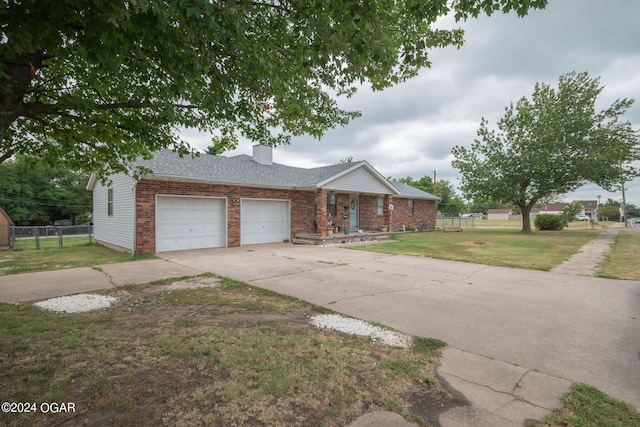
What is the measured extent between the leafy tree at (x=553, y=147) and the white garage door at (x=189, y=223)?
2002 cm

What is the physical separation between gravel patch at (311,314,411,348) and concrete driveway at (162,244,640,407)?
0.29 meters

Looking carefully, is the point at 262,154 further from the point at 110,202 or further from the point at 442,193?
the point at 442,193

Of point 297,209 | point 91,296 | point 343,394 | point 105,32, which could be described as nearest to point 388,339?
point 343,394

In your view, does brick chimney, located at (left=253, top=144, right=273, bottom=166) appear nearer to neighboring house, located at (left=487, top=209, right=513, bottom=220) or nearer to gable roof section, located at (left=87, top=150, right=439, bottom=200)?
gable roof section, located at (left=87, top=150, right=439, bottom=200)

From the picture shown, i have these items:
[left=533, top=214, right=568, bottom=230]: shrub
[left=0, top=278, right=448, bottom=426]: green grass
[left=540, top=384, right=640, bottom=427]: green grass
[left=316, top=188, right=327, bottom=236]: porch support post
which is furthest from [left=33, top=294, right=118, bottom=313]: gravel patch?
[left=533, top=214, right=568, bottom=230]: shrub

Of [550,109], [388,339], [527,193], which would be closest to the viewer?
[388,339]

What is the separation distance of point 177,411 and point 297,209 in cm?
1428

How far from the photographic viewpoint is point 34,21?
2.71 metres

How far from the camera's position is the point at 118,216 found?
13.1 metres

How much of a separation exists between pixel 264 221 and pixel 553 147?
20.8 metres

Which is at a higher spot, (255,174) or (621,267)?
(255,174)

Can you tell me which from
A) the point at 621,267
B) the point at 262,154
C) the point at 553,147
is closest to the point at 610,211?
the point at 553,147

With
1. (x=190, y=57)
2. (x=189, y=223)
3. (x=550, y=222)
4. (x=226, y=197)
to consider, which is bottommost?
(x=550, y=222)

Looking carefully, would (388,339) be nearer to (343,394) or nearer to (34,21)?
(343,394)
